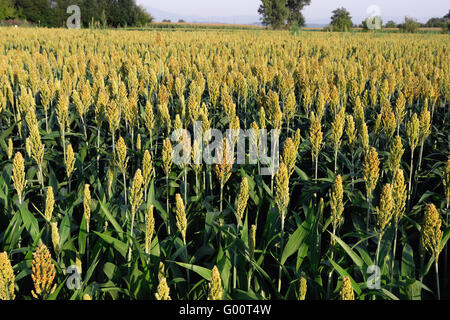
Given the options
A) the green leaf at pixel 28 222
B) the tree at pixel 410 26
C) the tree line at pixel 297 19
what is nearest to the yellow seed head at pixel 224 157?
the green leaf at pixel 28 222

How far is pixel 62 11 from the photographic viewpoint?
5078 centimetres

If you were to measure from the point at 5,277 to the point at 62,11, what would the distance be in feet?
188

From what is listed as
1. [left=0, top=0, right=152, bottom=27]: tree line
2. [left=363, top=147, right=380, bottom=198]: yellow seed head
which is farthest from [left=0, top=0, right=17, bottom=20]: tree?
[left=363, top=147, right=380, bottom=198]: yellow seed head

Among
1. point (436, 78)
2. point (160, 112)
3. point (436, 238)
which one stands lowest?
point (436, 238)

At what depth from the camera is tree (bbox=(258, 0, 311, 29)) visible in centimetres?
4853

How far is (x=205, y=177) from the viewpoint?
2.71m

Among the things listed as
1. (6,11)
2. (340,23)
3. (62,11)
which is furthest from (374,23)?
(6,11)

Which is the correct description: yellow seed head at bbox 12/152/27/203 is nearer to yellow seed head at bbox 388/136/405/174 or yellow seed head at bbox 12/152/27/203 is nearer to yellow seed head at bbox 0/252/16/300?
yellow seed head at bbox 0/252/16/300

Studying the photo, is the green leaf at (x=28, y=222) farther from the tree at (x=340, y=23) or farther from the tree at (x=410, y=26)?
the tree at (x=410, y=26)

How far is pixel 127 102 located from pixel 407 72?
3.46 meters

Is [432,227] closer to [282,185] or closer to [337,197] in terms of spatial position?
[337,197]
